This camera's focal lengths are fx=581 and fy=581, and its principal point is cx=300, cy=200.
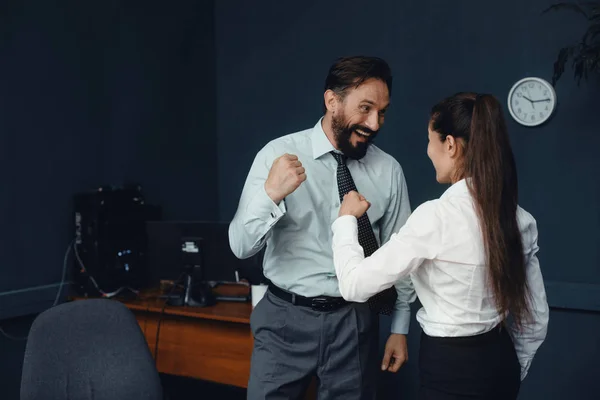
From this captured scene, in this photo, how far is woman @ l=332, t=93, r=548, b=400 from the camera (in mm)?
1372

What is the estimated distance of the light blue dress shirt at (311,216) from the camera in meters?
1.74

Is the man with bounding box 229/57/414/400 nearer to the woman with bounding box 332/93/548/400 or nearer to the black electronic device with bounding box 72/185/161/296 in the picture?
the woman with bounding box 332/93/548/400

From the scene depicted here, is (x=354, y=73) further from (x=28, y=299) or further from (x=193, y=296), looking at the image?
(x=28, y=299)

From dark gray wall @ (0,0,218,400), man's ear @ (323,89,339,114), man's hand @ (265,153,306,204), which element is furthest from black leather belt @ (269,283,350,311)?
dark gray wall @ (0,0,218,400)

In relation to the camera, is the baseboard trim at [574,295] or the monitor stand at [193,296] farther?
the baseboard trim at [574,295]

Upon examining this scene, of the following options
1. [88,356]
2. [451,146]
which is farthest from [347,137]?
[88,356]

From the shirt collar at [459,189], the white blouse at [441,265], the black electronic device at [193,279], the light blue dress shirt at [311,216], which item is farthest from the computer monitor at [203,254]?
the shirt collar at [459,189]

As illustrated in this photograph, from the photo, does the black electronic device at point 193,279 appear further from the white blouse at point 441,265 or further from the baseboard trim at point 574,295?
the baseboard trim at point 574,295

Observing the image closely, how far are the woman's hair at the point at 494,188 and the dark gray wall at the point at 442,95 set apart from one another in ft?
6.03

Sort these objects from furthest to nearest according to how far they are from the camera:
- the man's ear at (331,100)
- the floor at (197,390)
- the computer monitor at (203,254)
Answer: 1. the floor at (197,390)
2. the computer monitor at (203,254)
3. the man's ear at (331,100)

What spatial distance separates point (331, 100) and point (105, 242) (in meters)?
1.61

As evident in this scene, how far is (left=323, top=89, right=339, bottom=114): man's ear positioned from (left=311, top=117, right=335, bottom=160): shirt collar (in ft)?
0.27

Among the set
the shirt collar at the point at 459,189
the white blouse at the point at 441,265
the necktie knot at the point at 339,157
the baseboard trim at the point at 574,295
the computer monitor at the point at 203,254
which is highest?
the necktie knot at the point at 339,157

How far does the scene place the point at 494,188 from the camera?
4.50ft
